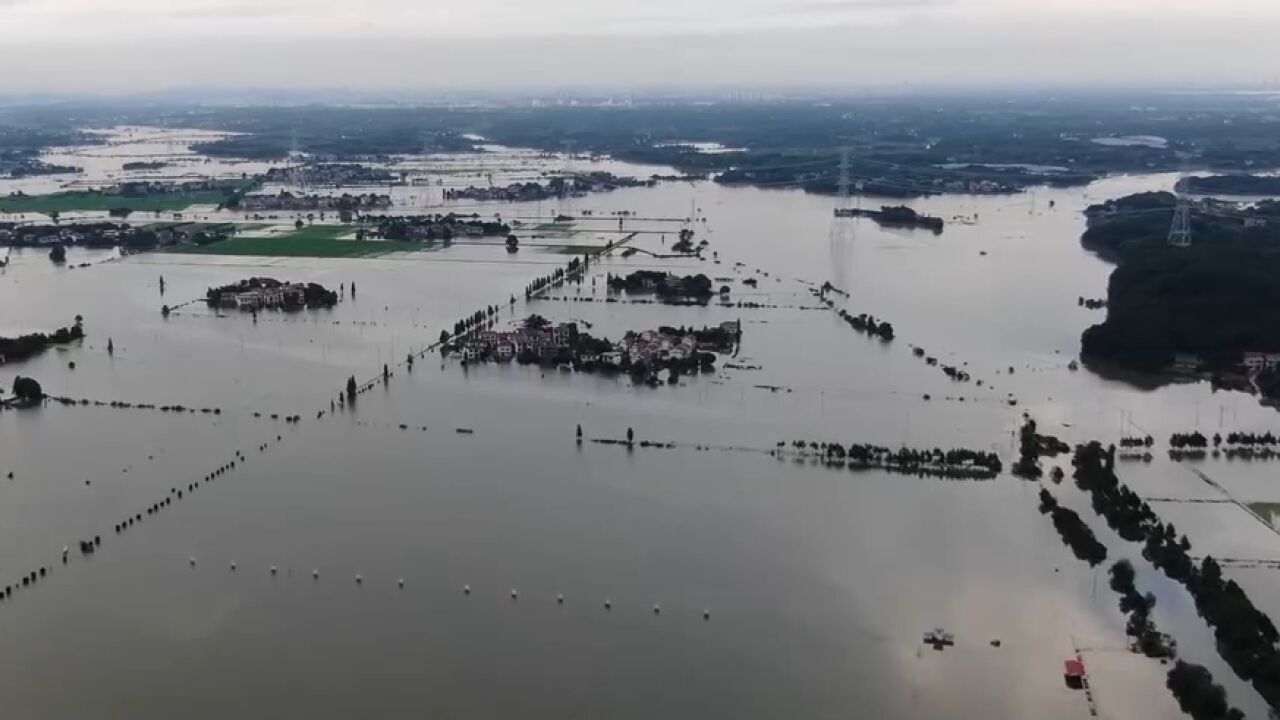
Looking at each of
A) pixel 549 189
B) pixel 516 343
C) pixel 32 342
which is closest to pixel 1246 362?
pixel 516 343

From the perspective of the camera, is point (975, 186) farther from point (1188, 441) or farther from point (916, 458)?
point (916, 458)

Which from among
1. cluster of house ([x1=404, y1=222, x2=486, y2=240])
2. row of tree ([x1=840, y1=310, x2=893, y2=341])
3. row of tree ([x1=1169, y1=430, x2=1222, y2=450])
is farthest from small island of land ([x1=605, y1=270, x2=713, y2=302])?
row of tree ([x1=1169, y1=430, x2=1222, y2=450])

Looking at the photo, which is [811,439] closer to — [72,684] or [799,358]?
[799,358]

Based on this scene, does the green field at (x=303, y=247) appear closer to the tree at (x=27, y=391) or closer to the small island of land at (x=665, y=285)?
the small island of land at (x=665, y=285)

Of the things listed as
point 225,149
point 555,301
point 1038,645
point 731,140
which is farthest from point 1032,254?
point 225,149

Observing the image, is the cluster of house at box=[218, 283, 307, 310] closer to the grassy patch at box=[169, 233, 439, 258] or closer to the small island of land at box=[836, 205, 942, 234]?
the grassy patch at box=[169, 233, 439, 258]

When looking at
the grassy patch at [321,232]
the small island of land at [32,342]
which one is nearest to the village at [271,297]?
the small island of land at [32,342]
